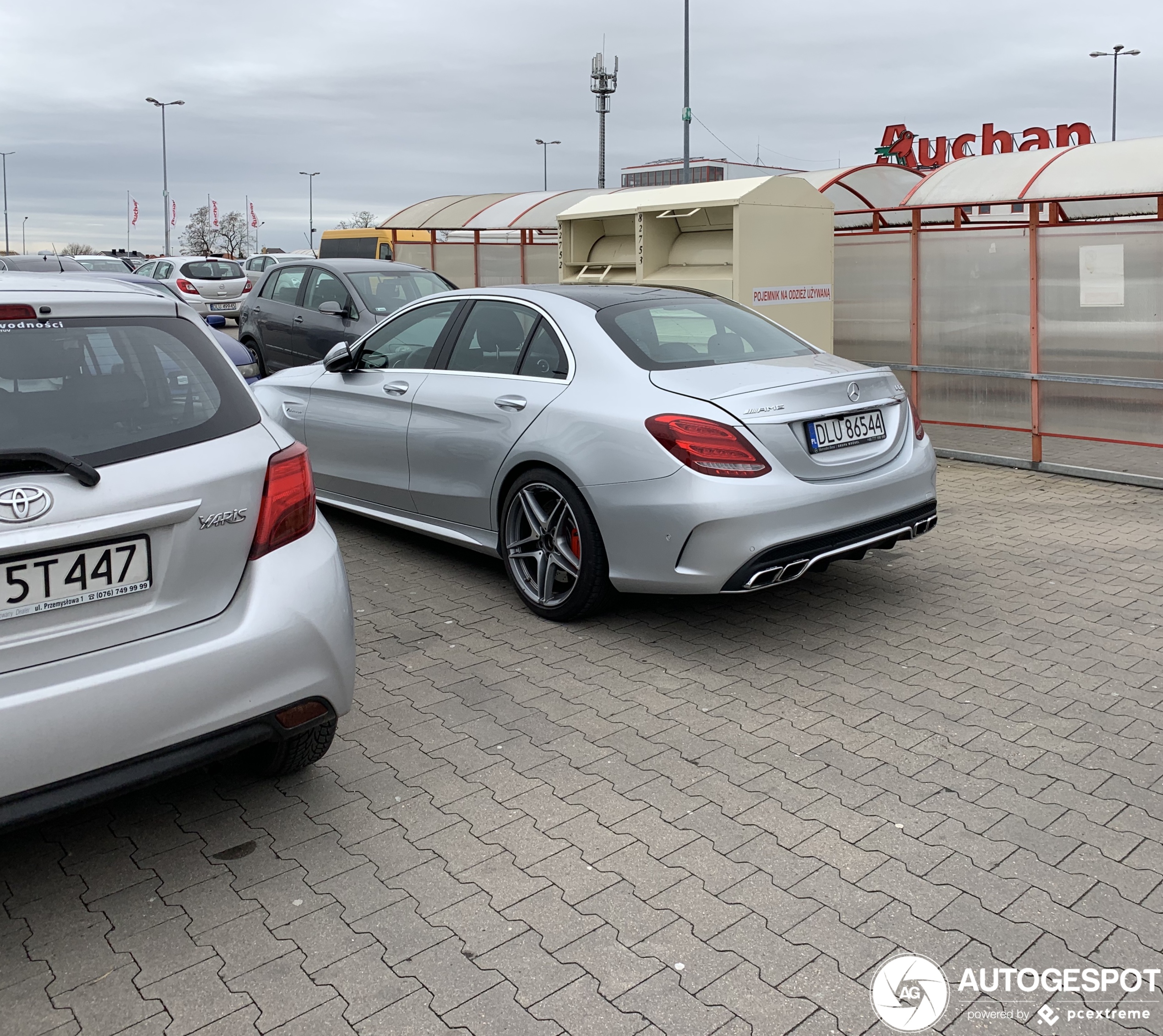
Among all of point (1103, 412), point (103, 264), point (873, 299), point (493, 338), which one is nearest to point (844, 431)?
point (493, 338)

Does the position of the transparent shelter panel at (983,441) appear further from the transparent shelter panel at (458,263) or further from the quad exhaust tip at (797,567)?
the transparent shelter panel at (458,263)

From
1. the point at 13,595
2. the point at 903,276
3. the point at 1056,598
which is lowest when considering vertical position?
the point at 1056,598

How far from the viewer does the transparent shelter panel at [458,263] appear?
16391 mm

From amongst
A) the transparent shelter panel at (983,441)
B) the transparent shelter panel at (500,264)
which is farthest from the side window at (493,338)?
the transparent shelter panel at (500,264)

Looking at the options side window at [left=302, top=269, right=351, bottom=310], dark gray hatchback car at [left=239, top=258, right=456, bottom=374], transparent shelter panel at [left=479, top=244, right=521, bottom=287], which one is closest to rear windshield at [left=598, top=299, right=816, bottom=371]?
dark gray hatchback car at [left=239, top=258, right=456, bottom=374]

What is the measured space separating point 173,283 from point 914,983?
962 inches

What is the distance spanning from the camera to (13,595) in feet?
8.71

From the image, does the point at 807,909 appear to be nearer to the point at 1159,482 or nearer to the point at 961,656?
the point at 961,656

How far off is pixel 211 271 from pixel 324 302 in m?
15.4

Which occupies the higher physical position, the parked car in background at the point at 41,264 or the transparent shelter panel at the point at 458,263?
the parked car in background at the point at 41,264

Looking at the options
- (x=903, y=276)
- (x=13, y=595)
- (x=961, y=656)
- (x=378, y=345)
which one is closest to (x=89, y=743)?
(x=13, y=595)

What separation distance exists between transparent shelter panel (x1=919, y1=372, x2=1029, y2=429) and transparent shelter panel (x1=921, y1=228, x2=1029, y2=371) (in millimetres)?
117

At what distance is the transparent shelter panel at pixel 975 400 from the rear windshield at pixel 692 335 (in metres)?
3.99

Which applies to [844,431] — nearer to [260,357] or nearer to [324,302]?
[324,302]
